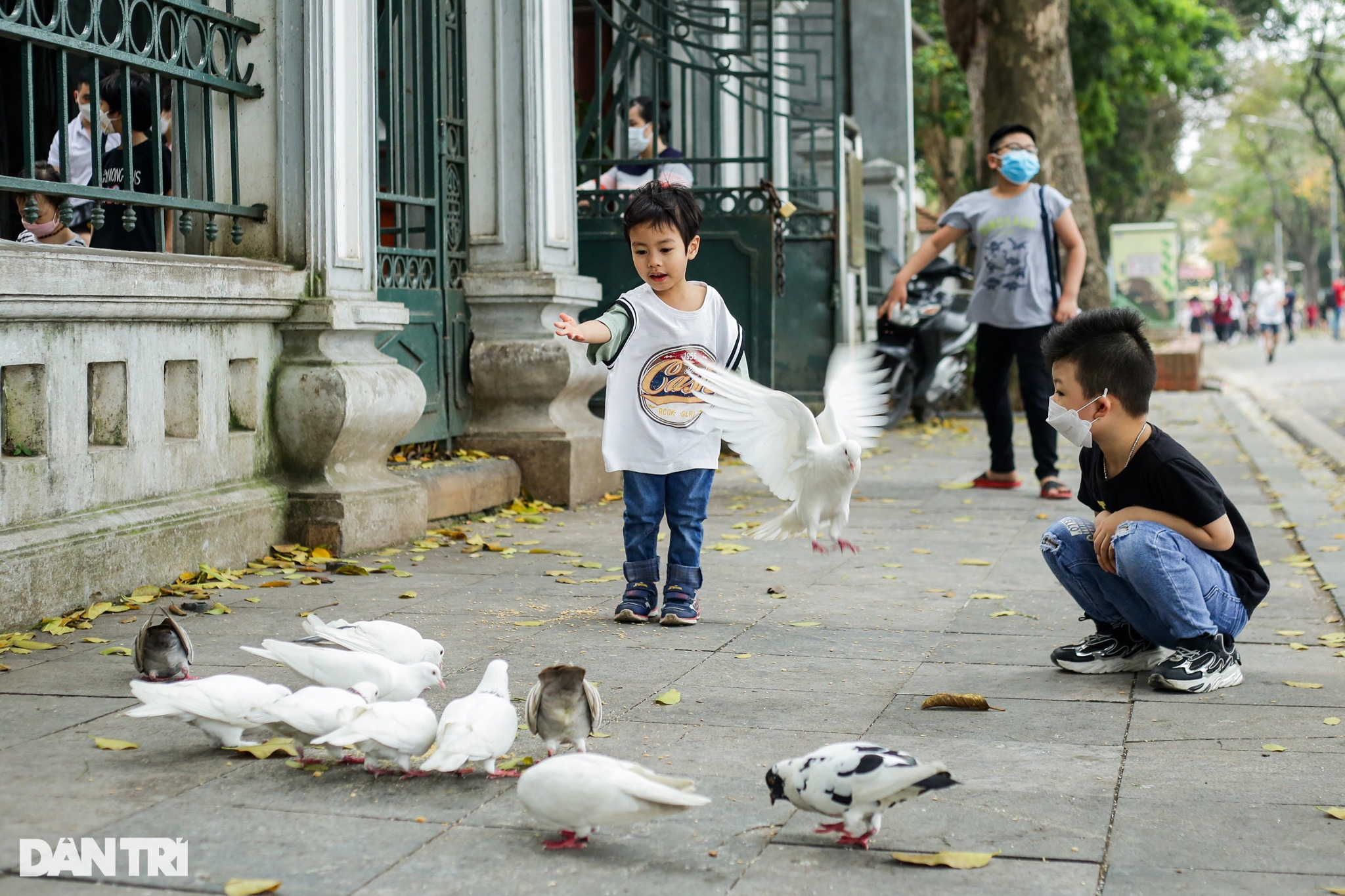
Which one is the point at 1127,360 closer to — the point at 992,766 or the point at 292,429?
the point at 992,766

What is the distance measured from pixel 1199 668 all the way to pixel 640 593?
1928mm

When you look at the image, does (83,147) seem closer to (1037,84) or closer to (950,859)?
(950,859)

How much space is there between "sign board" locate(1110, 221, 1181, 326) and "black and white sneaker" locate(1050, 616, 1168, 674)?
2240 centimetres

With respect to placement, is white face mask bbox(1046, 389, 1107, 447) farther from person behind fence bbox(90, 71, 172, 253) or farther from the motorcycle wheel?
the motorcycle wheel

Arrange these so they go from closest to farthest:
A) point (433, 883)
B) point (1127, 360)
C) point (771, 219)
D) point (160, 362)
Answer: point (433, 883) → point (1127, 360) → point (160, 362) → point (771, 219)

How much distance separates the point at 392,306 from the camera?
6.72 m

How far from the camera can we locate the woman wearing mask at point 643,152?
10000mm

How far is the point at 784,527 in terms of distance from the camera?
496 cm

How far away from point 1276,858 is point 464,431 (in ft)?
19.6

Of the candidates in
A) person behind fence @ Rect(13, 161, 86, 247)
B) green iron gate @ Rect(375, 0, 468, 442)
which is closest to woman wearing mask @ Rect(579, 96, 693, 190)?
green iron gate @ Rect(375, 0, 468, 442)

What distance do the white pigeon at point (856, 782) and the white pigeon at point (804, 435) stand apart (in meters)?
1.91

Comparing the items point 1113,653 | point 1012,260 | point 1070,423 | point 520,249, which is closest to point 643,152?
point 520,249

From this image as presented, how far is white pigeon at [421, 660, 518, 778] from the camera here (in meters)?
3.07

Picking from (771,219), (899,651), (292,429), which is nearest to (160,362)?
(292,429)
